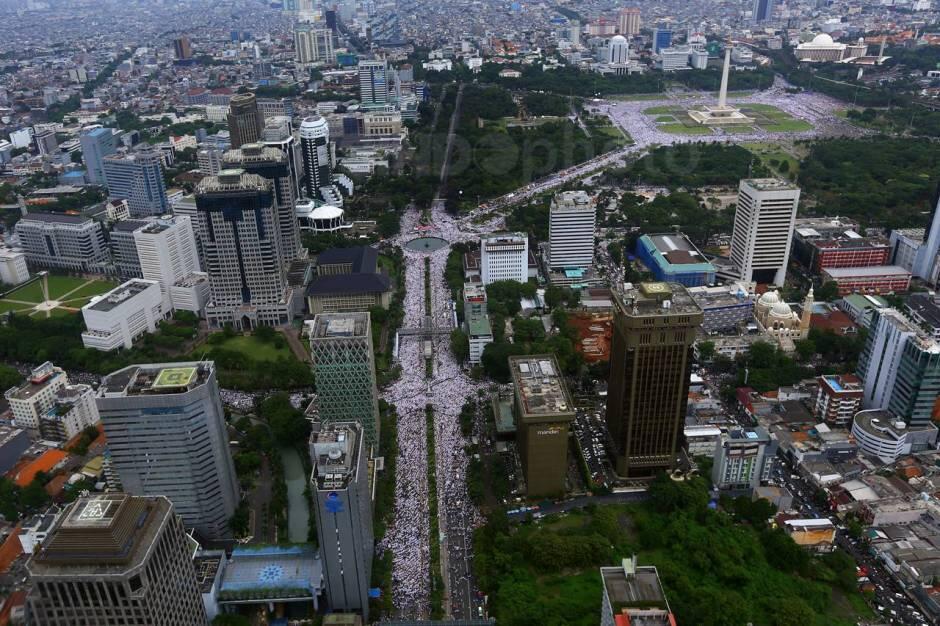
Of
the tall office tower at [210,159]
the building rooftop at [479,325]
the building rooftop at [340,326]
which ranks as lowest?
the building rooftop at [479,325]

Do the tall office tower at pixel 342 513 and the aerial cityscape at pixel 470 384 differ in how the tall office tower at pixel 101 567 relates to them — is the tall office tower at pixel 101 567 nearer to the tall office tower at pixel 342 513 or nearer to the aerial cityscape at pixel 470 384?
the aerial cityscape at pixel 470 384

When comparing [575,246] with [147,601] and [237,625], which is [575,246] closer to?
[237,625]

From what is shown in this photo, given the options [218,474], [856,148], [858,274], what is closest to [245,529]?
[218,474]

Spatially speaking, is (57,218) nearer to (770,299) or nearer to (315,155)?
(315,155)

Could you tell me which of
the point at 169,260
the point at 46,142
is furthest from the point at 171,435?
the point at 46,142

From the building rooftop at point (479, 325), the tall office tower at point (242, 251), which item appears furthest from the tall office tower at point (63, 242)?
the building rooftop at point (479, 325)

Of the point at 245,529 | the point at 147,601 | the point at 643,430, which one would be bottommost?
the point at 245,529

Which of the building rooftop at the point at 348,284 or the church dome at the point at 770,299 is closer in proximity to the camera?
the church dome at the point at 770,299
